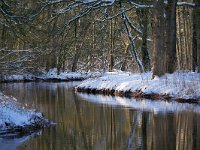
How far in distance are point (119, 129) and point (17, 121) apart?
3.06 metres


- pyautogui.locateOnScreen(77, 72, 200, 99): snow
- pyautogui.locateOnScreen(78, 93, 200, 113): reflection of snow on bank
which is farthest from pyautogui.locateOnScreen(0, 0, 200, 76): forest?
pyautogui.locateOnScreen(78, 93, 200, 113): reflection of snow on bank

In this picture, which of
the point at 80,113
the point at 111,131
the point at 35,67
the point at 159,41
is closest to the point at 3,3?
the point at 35,67

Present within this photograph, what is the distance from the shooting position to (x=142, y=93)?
25.0 m

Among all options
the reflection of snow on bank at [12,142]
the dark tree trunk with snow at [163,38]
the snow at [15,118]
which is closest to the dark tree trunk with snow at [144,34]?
the dark tree trunk with snow at [163,38]

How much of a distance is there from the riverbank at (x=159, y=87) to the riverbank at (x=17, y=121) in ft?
30.7

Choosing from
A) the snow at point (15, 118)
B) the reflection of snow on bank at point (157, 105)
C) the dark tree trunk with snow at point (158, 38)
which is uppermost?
the dark tree trunk with snow at point (158, 38)

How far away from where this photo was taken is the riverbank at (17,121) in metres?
13.1

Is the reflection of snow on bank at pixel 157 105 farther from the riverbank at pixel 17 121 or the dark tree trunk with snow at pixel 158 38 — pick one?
the riverbank at pixel 17 121

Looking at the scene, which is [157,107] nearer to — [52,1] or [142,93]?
[142,93]

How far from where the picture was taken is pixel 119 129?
1445cm

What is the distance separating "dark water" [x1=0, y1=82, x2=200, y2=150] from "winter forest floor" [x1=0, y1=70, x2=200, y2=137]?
71 cm

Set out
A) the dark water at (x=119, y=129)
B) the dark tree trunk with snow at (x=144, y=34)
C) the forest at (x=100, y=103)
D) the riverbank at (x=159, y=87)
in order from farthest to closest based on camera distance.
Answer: the dark tree trunk with snow at (x=144, y=34), the riverbank at (x=159, y=87), the forest at (x=100, y=103), the dark water at (x=119, y=129)

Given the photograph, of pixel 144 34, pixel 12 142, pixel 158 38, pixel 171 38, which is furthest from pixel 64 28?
pixel 12 142

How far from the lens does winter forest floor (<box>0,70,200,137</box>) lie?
13508mm
